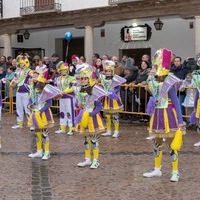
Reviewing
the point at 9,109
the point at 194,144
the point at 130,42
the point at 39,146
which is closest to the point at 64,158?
the point at 39,146

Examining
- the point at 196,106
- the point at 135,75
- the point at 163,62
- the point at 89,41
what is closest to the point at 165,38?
the point at 89,41

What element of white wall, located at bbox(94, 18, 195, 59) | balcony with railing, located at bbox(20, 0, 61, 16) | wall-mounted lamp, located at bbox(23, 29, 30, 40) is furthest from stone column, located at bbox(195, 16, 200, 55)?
wall-mounted lamp, located at bbox(23, 29, 30, 40)

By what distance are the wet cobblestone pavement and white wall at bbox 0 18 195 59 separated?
27.1ft

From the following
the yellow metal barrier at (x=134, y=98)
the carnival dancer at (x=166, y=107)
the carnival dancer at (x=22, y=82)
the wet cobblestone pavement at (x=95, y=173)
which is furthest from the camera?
the yellow metal barrier at (x=134, y=98)

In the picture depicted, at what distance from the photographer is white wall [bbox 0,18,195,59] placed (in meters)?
17.9

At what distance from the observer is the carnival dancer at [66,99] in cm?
1056

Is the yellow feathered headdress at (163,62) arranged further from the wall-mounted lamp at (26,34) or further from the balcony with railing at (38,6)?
the wall-mounted lamp at (26,34)

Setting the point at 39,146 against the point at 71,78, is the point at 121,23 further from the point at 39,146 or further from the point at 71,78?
the point at 39,146

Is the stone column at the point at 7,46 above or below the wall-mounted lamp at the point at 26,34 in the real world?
below

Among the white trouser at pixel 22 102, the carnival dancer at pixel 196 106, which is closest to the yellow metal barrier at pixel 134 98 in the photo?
the white trouser at pixel 22 102

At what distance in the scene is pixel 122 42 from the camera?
1986cm

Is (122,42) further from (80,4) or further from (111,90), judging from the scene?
(111,90)

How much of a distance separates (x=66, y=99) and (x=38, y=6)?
10.8 meters

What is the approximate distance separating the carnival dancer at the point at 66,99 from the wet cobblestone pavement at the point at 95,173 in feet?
2.69
